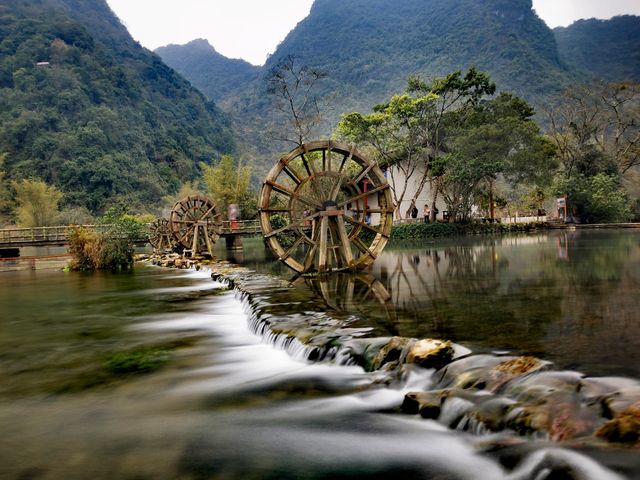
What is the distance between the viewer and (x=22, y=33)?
81.6 metres

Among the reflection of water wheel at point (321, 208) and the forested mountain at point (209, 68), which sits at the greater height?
the forested mountain at point (209, 68)

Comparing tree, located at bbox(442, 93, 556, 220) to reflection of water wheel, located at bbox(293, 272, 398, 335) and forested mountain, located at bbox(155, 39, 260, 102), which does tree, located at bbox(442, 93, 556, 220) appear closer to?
reflection of water wheel, located at bbox(293, 272, 398, 335)

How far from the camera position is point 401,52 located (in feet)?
381

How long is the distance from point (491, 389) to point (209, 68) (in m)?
157

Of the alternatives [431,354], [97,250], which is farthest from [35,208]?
[431,354]

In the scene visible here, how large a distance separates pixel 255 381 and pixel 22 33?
308 feet

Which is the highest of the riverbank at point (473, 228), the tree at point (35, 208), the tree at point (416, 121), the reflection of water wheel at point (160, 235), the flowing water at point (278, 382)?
the tree at point (416, 121)

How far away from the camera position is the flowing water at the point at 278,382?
3963mm

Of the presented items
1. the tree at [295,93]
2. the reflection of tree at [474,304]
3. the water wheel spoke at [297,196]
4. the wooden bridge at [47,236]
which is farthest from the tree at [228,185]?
the reflection of tree at [474,304]

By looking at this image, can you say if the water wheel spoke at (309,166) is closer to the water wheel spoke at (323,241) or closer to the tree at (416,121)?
the water wheel spoke at (323,241)

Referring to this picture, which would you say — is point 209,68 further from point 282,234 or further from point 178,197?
point 282,234

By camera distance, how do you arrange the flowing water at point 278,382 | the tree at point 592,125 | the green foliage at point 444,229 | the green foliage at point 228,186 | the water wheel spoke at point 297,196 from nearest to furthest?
the flowing water at point 278,382 < the water wheel spoke at point 297,196 < the green foliage at point 444,229 < the tree at point 592,125 < the green foliage at point 228,186

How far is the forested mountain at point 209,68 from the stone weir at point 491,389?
130561 millimetres

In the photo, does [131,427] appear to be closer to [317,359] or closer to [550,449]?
[317,359]
